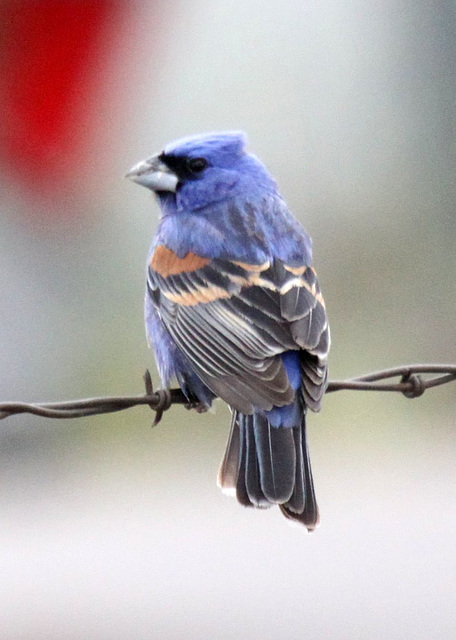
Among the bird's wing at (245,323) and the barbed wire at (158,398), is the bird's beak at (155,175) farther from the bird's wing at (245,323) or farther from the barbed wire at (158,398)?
the barbed wire at (158,398)

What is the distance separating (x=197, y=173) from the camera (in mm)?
4383

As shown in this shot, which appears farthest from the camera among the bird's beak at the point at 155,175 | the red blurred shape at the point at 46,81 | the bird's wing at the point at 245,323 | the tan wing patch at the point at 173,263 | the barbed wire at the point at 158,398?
the red blurred shape at the point at 46,81

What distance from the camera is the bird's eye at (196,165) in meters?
4.38

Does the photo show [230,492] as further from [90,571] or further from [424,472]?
[424,472]

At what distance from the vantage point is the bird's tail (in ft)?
11.4

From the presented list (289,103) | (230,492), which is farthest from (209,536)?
(230,492)

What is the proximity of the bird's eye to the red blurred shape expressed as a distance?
5297mm

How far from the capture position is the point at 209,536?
8.24m

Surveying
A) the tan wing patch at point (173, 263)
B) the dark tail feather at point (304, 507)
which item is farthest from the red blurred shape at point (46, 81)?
the dark tail feather at point (304, 507)

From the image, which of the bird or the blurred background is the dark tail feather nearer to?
the bird

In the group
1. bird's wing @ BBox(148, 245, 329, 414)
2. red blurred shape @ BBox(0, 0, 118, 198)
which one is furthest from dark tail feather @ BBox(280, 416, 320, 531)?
red blurred shape @ BBox(0, 0, 118, 198)

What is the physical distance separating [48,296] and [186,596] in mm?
2801

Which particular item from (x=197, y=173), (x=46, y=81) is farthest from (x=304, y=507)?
(x=46, y=81)

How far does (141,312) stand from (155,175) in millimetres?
4738
